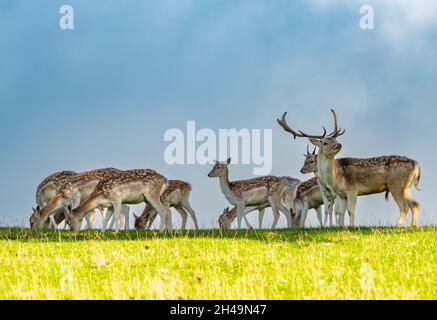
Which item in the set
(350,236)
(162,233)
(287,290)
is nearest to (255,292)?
(287,290)

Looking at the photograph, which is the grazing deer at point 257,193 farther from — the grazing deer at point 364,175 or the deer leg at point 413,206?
the deer leg at point 413,206

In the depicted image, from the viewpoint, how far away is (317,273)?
966cm

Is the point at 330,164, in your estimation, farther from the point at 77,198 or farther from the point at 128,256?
the point at 128,256

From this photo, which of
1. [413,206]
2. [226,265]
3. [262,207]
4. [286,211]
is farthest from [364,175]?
[226,265]

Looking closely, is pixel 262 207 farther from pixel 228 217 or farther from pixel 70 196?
pixel 70 196

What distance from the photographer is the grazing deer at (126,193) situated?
1767cm

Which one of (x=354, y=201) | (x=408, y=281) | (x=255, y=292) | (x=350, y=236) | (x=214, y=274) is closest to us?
(x=255, y=292)

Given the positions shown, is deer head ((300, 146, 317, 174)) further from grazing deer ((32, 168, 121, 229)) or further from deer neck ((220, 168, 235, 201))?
grazing deer ((32, 168, 121, 229))

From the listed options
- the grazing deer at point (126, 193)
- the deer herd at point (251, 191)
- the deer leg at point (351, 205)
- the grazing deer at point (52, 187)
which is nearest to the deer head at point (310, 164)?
the deer herd at point (251, 191)

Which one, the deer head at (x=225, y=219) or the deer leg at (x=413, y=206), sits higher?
the deer leg at (x=413, y=206)

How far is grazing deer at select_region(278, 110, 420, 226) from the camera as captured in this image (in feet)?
59.0

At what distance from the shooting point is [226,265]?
1066 centimetres

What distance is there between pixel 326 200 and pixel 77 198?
5.97 metres

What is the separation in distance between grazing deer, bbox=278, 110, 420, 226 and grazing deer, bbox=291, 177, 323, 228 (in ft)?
9.49
